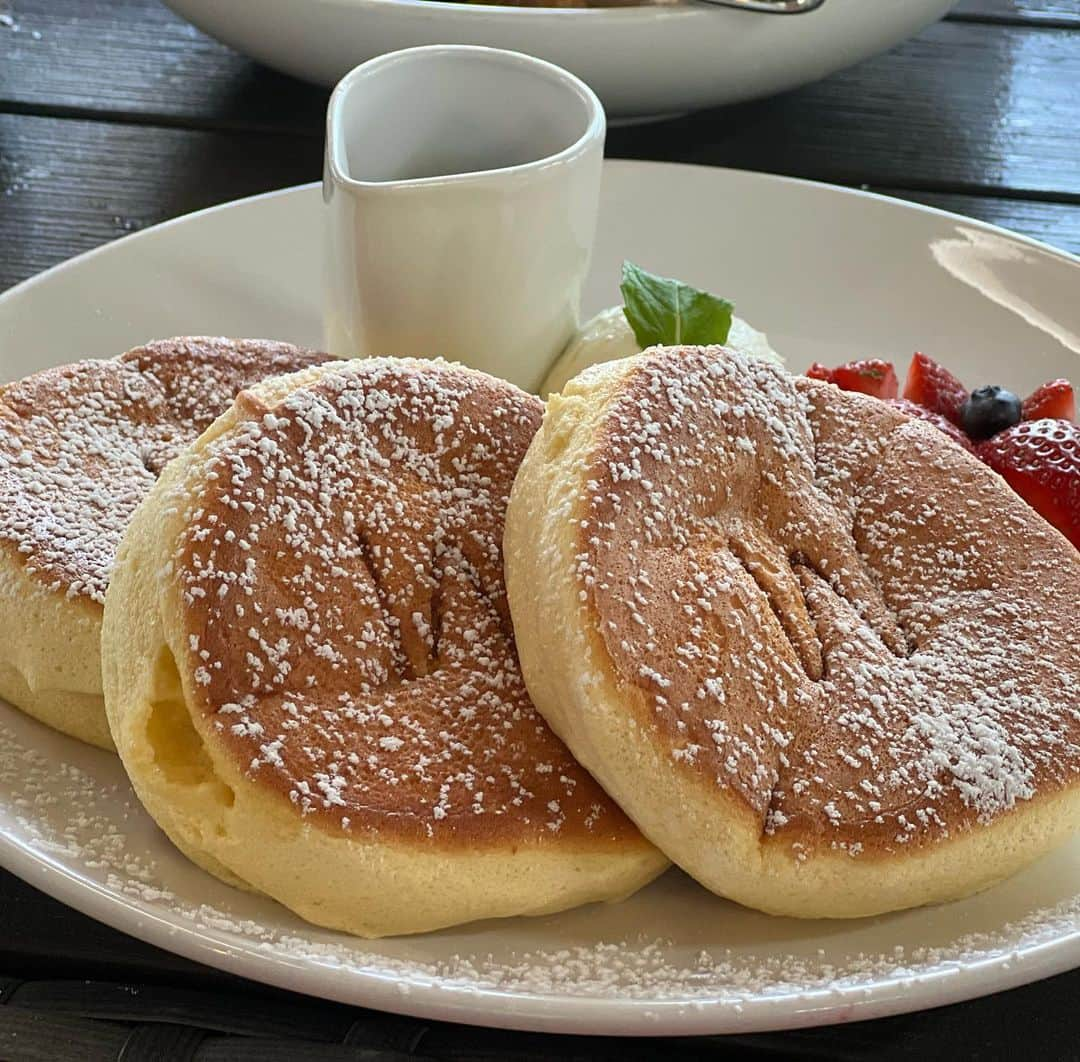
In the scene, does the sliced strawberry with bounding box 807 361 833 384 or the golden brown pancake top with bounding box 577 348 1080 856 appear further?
the sliced strawberry with bounding box 807 361 833 384

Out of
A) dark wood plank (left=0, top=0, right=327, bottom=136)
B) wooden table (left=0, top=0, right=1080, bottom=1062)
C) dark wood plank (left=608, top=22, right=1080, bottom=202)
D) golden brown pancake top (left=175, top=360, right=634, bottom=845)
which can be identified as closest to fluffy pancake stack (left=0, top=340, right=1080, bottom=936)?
golden brown pancake top (left=175, top=360, right=634, bottom=845)

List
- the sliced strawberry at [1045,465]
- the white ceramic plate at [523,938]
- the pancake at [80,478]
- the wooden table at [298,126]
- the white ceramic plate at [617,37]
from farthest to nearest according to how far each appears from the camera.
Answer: the wooden table at [298,126] < the white ceramic plate at [617,37] < the sliced strawberry at [1045,465] < the pancake at [80,478] < the white ceramic plate at [523,938]

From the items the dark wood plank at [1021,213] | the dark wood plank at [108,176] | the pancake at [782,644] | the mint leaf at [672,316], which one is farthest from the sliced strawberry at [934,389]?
the dark wood plank at [108,176]

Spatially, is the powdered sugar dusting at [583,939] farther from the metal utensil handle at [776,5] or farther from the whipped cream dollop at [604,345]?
the metal utensil handle at [776,5]

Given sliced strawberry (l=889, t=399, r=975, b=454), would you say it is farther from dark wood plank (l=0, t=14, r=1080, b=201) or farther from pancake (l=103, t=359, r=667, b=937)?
dark wood plank (l=0, t=14, r=1080, b=201)

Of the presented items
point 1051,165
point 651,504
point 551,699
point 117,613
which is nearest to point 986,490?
point 651,504

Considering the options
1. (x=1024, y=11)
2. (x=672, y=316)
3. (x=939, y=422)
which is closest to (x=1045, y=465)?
(x=939, y=422)
